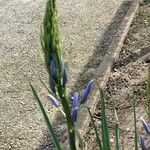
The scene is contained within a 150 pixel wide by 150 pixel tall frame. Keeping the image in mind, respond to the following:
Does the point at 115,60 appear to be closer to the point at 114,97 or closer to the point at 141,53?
the point at 141,53

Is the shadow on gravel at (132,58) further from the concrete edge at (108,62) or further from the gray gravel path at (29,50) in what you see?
the gray gravel path at (29,50)

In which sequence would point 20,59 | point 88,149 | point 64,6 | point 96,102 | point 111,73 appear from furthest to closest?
point 64,6 < point 20,59 < point 111,73 < point 96,102 < point 88,149

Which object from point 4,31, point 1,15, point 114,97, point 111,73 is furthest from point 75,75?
point 1,15

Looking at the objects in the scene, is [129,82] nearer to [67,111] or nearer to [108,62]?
[108,62]

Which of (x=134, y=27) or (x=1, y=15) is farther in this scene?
(x=1, y=15)

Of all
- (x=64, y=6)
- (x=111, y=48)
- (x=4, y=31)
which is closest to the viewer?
(x=111, y=48)

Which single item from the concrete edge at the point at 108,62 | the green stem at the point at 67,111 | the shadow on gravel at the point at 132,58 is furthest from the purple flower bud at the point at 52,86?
the shadow on gravel at the point at 132,58

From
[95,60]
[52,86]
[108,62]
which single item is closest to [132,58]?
[108,62]
